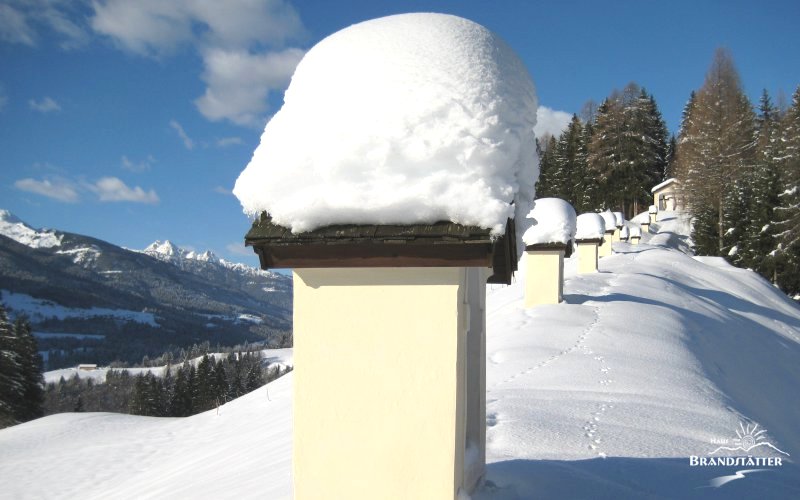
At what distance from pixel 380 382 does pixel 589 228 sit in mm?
A: 19776

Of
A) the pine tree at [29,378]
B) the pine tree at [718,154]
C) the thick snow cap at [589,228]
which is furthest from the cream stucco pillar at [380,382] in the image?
the pine tree at [718,154]

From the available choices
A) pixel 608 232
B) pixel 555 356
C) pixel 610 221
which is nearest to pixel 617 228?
pixel 610 221

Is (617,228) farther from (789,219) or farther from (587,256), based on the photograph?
(587,256)

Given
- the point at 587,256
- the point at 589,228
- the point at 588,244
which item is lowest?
the point at 587,256

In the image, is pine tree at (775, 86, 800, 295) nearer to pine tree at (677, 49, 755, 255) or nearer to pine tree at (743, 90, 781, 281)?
pine tree at (743, 90, 781, 281)

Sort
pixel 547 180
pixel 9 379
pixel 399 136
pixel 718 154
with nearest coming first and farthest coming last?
1. pixel 399 136
2. pixel 9 379
3. pixel 718 154
4. pixel 547 180

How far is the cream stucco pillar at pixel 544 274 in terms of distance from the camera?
1373cm

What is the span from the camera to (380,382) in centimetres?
310

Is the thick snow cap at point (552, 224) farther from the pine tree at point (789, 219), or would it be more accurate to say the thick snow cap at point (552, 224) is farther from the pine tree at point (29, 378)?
the pine tree at point (29, 378)

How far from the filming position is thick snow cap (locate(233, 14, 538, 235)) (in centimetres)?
301

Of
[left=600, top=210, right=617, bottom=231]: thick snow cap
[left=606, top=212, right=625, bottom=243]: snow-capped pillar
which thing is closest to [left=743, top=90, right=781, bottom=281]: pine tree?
[left=606, top=212, right=625, bottom=243]: snow-capped pillar

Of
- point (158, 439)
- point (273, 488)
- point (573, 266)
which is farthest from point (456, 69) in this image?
point (573, 266)

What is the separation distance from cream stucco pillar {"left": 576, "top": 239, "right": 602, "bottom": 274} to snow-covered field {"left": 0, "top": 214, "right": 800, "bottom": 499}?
229 centimetres

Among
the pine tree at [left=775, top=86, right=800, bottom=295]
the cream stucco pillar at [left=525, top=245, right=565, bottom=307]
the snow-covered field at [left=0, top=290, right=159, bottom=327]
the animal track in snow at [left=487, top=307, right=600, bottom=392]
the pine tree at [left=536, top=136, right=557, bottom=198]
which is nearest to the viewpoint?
the animal track in snow at [left=487, top=307, right=600, bottom=392]
